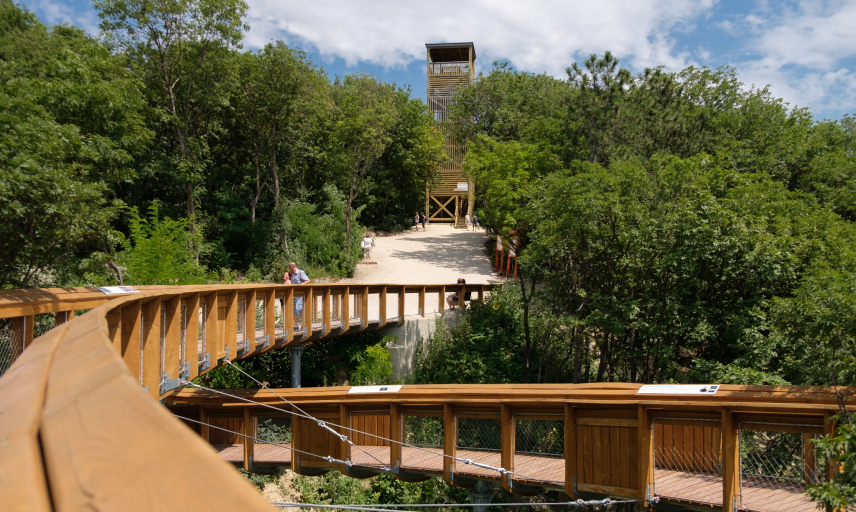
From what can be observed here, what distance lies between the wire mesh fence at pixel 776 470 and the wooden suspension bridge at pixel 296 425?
0.03 metres

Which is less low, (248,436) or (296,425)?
(296,425)

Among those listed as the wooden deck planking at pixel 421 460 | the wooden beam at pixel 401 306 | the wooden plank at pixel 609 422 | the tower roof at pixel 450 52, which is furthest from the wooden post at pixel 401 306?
the tower roof at pixel 450 52

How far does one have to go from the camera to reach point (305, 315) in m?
13.2

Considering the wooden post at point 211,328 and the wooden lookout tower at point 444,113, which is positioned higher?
the wooden lookout tower at point 444,113

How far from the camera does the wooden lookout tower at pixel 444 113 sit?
42312 millimetres

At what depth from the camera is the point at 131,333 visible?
607cm

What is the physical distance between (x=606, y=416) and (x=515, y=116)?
2684 cm

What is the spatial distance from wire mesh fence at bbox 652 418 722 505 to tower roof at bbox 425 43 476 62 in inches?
1641

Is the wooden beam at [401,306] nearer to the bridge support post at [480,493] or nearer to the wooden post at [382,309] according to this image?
the wooden post at [382,309]

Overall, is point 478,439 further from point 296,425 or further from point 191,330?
point 191,330

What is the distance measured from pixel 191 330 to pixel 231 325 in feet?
5.17

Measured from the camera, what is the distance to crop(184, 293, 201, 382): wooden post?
324 inches

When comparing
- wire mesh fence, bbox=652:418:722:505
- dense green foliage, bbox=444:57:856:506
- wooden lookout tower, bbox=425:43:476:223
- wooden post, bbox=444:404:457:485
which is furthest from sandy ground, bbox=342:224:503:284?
wire mesh fence, bbox=652:418:722:505

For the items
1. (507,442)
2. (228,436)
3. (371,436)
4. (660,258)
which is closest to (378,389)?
(371,436)
